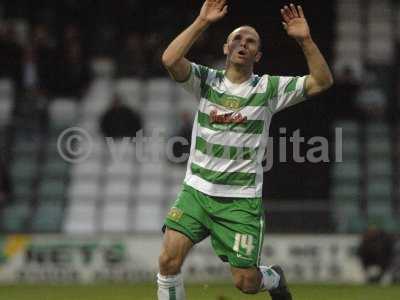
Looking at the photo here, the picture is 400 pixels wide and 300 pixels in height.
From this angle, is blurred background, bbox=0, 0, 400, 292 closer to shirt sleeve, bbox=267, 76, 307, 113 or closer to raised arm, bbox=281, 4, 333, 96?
shirt sleeve, bbox=267, 76, 307, 113

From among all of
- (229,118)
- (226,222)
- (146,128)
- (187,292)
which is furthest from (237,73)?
(146,128)

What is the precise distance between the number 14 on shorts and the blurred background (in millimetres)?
7120

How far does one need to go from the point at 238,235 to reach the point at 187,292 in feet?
15.6

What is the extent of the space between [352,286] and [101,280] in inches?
149

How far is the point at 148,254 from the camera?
51.0ft

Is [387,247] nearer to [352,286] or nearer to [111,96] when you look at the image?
[352,286]

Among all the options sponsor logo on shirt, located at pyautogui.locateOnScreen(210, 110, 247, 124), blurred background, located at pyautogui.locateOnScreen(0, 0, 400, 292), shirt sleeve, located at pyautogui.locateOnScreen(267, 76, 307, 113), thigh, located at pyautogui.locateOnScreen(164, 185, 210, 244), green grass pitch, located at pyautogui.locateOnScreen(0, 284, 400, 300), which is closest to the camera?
thigh, located at pyautogui.locateOnScreen(164, 185, 210, 244)

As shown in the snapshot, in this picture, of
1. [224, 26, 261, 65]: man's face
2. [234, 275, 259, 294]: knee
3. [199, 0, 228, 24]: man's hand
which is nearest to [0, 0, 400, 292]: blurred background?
[234, 275, 259, 294]: knee

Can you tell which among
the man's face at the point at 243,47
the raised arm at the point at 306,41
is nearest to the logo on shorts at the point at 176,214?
the man's face at the point at 243,47

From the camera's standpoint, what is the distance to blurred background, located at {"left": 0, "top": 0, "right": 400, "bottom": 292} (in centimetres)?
1556

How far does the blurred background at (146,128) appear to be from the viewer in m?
15.6

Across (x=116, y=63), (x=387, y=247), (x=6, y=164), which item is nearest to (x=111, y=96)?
(x=116, y=63)

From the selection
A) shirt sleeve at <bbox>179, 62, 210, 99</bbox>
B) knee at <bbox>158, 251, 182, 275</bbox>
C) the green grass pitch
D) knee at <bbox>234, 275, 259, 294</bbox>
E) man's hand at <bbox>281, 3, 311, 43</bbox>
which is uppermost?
man's hand at <bbox>281, 3, 311, 43</bbox>

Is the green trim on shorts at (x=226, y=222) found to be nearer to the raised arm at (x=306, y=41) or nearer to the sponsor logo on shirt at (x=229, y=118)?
the sponsor logo on shirt at (x=229, y=118)
